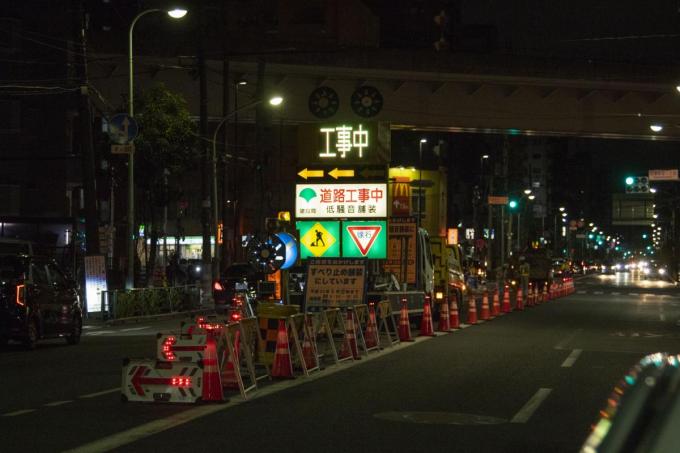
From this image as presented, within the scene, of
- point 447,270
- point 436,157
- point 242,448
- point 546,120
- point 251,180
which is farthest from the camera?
point 436,157

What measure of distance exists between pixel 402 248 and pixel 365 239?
11.9 feet

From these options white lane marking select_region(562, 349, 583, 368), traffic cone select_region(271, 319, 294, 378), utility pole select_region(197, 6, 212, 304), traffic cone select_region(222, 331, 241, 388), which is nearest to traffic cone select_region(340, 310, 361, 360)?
traffic cone select_region(271, 319, 294, 378)

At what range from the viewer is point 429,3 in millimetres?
131000

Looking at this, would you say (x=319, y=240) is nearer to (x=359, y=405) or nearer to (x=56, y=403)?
(x=359, y=405)

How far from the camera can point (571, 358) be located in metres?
19.7

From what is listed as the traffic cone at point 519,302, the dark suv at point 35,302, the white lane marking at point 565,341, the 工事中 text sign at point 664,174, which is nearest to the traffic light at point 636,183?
the 工事中 text sign at point 664,174

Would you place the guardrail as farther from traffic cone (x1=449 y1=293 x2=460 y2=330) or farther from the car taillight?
the car taillight

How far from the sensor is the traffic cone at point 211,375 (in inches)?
501

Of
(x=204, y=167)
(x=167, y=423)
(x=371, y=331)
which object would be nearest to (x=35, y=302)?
(x=371, y=331)

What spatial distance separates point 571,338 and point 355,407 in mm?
12874

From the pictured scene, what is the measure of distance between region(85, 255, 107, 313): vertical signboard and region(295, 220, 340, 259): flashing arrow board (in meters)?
9.06

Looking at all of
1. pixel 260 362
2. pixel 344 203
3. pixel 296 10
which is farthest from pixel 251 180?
pixel 260 362

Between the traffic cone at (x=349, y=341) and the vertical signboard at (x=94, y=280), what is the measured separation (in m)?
14.7

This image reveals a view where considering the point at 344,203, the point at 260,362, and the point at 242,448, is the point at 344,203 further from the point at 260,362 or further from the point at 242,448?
the point at 242,448
